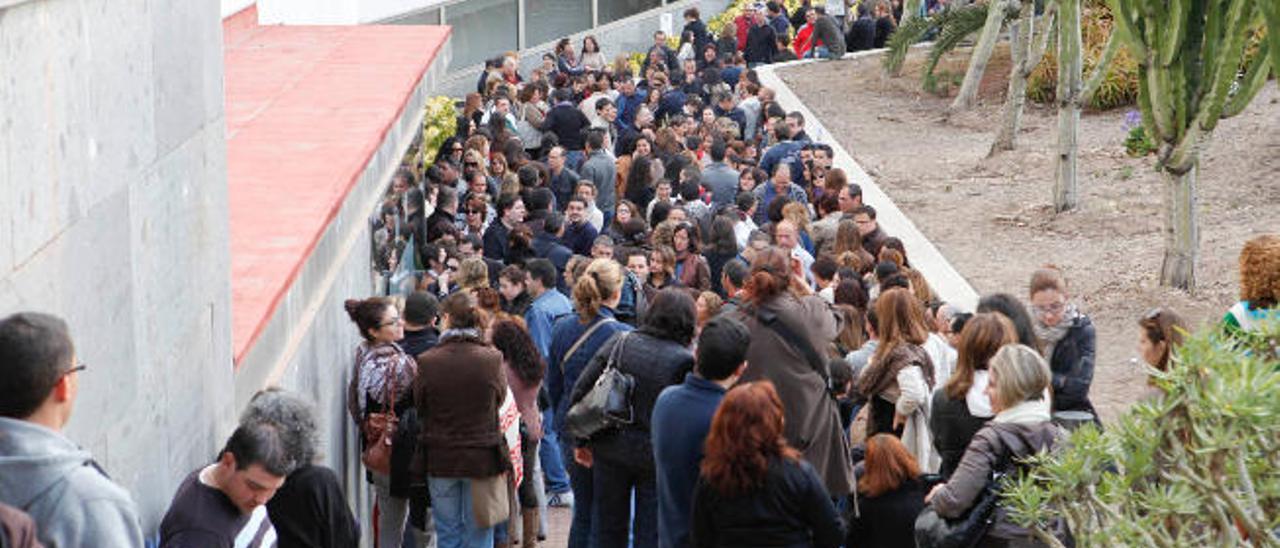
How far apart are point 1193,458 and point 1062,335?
4765 millimetres

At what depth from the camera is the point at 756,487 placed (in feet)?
22.1

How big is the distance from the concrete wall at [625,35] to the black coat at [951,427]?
1997 centimetres

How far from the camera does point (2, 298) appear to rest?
4.50 metres

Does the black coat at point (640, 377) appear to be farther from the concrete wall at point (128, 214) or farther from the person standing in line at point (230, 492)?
the person standing in line at point (230, 492)

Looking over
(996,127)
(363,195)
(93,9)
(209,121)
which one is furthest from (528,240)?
(996,127)

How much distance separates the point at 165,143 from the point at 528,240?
23.8 ft

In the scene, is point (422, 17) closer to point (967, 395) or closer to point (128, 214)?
point (967, 395)

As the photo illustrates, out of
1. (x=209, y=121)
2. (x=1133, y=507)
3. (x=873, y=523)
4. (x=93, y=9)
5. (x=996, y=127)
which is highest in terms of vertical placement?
(x=93, y=9)

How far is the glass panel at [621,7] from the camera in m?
31.0

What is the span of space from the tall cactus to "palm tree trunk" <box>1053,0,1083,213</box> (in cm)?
316

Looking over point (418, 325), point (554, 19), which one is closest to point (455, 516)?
point (418, 325)

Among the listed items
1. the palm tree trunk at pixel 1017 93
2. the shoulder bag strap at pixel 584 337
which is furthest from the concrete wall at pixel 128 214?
the palm tree trunk at pixel 1017 93

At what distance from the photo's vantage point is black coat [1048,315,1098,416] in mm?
9203

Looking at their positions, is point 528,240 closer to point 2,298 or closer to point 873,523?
point 873,523
